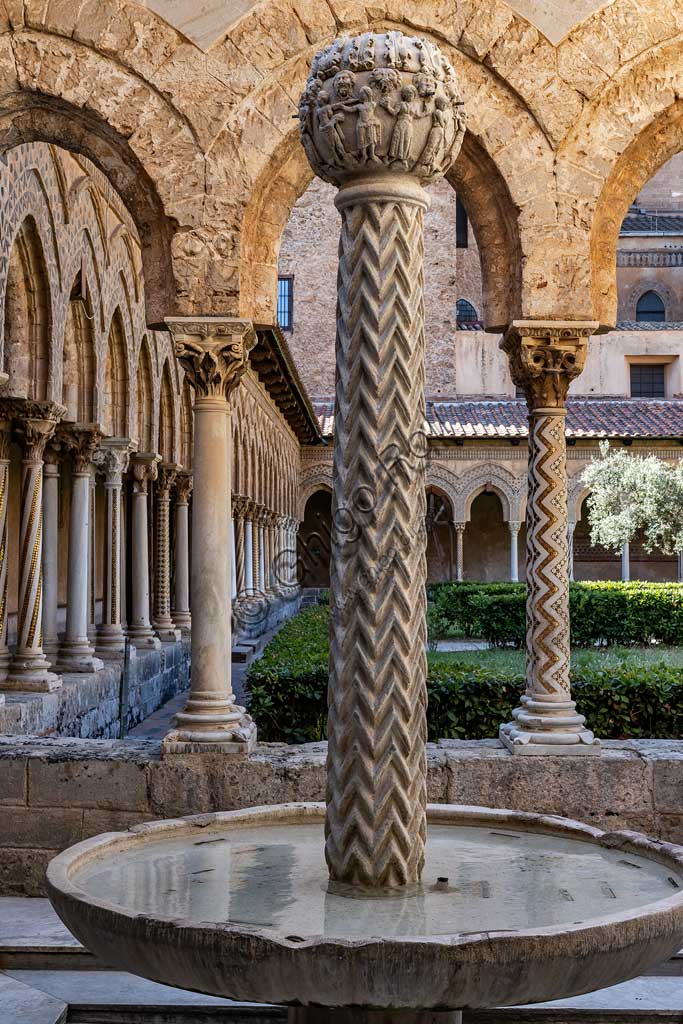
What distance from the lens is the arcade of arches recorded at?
550 cm

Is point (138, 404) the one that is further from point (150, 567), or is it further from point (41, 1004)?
point (41, 1004)

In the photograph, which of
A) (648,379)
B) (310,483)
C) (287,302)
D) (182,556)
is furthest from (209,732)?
(648,379)

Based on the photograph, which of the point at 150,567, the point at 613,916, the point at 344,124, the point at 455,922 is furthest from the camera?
the point at 150,567

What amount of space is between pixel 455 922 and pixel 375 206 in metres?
1.67

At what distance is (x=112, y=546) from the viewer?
41.2 ft

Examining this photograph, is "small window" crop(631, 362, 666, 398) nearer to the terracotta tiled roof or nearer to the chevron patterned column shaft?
the terracotta tiled roof

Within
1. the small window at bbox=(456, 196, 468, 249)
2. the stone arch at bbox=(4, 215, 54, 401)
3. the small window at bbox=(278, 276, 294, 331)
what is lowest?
the stone arch at bbox=(4, 215, 54, 401)

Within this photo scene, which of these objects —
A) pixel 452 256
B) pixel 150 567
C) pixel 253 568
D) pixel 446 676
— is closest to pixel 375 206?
pixel 446 676

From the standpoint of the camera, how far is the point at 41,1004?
12.0 ft

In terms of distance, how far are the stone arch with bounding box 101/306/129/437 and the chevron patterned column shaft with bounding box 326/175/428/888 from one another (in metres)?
9.97

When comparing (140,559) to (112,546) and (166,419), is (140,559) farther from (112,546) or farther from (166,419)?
(166,419)

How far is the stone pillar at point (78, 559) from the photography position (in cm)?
1066

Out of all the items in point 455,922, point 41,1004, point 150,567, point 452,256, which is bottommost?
point 41,1004

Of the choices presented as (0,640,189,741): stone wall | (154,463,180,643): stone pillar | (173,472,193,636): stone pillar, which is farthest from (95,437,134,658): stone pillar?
(173,472,193,636): stone pillar
